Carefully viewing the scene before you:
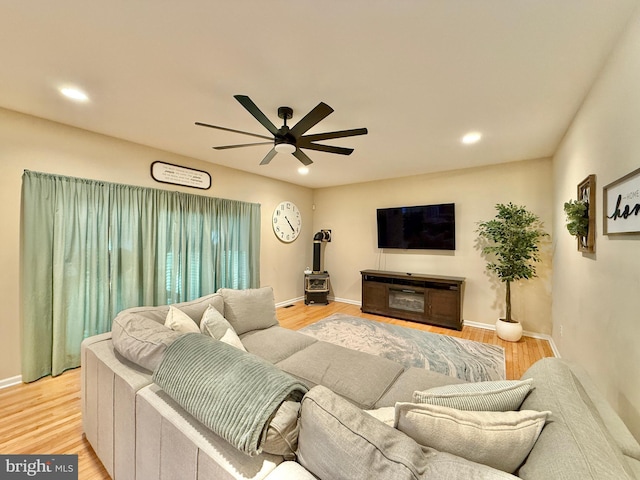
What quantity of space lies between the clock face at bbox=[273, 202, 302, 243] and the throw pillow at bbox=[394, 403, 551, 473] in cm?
441

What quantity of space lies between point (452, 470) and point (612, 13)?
214cm

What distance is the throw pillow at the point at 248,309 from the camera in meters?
2.46

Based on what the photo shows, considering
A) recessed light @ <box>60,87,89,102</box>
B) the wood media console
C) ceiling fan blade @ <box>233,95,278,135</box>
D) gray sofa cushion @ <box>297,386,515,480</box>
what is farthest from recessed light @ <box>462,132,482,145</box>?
recessed light @ <box>60,87,89,102</box>

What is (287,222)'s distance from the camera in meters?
5.30

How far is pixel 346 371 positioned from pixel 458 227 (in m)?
3.38

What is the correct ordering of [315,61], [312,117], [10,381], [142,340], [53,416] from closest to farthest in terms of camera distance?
1. [142,340]
2. [315,61]
3. [312,117]
4. [53,416]
5. [10,381]

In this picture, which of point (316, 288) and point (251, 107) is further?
point (316, 288)

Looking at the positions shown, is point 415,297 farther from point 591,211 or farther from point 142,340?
point 142,340

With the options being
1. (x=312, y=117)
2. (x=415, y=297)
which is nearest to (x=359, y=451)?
(x=312, y=117)

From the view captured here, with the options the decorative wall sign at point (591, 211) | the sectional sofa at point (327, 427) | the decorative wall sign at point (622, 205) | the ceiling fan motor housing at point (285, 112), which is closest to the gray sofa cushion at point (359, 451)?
the sectional sofa at point (327, 427)

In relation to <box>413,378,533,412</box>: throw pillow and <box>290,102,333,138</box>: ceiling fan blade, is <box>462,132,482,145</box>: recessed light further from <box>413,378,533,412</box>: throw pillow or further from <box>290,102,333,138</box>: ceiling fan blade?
<box>413,378,533,412</box>: throw pillow

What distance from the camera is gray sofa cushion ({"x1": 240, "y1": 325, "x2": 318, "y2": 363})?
2.08 metres

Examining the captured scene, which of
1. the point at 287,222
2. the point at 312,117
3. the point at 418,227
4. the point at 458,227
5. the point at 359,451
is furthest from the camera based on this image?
the point at 287,222

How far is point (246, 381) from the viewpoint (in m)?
0.95
